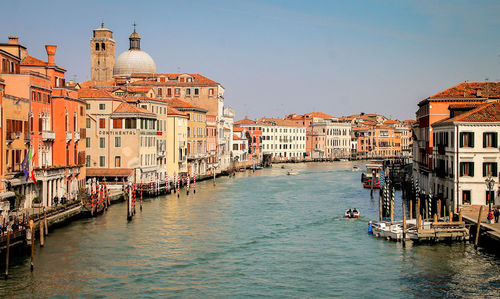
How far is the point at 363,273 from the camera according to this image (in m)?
20.4

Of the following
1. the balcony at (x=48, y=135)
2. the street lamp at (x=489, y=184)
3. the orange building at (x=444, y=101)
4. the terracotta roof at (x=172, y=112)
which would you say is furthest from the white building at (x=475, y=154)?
the terracotta roof at (x=172, y=112)

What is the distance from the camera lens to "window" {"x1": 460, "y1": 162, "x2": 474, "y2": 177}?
26719mm

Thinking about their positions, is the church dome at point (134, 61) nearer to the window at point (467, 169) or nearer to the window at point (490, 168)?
the window at point (467, 169)

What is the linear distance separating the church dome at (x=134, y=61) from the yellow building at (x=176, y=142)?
2120 cm

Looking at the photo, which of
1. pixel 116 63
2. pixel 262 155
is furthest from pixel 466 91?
pixel 262 155

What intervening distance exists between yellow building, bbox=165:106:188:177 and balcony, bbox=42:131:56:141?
1869cm

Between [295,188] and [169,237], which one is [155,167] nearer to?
[295,188]

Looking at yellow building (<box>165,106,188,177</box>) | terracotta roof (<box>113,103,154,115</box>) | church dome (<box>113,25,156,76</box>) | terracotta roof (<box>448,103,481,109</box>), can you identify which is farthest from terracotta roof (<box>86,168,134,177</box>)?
church dome (<box>113,25,156,76</box>)

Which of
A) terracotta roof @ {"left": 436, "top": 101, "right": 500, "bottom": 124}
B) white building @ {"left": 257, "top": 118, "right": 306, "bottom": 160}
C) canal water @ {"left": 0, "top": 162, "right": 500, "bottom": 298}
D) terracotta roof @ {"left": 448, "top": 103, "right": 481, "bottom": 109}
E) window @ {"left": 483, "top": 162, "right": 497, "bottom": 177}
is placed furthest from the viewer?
white building @ {"left": 257, "top": 118, "right": 306, "bottom": 160}

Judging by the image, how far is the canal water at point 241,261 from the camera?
18.6m

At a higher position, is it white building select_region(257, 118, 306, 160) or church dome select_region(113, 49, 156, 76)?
church dome select_region(113, 49, 156, 76)

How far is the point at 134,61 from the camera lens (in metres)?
73.3

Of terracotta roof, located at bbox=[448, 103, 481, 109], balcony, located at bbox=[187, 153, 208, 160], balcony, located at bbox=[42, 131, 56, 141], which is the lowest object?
balcony, located at bbox=[187, 153, 208, 160]

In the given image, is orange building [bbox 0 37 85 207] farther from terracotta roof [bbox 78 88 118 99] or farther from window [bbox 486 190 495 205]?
window [bbox 486 190 495 205]
